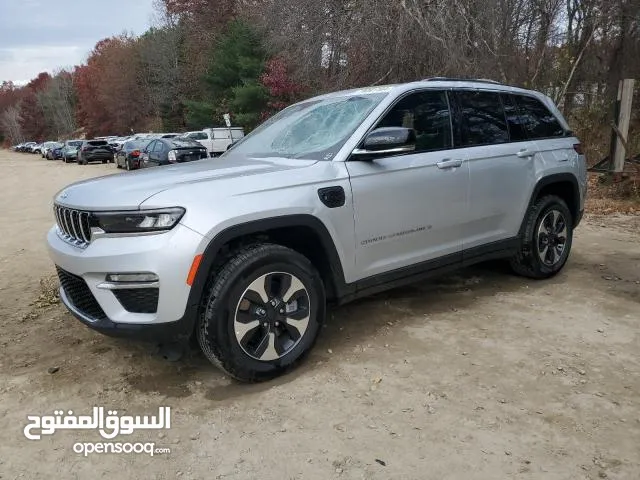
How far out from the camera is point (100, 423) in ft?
9.70

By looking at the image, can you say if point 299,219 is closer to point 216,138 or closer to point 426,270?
point 426,270

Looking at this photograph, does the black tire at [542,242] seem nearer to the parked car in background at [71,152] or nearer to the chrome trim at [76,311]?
the chrome trim at [76,311]

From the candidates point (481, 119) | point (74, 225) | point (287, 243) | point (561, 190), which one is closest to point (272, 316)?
point (287, 243)

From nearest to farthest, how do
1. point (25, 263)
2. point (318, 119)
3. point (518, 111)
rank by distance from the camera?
point (318, 119)
point (518, 111)
point (25, 263)

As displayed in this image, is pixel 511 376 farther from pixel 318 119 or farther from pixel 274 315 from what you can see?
pixel 318 119

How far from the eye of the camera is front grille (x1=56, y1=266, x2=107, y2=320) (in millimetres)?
3172

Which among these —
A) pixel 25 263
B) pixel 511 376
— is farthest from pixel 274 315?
pixel 25 263

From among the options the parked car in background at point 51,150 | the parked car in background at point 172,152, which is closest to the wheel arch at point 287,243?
the parked car in background at point 172,152

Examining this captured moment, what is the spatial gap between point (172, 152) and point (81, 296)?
13.7 metres

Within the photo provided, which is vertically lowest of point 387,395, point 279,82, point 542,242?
point 387,395

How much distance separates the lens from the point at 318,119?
4.10 metres

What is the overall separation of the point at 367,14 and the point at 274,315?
13375mm

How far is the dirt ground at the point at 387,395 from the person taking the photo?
2566 mm

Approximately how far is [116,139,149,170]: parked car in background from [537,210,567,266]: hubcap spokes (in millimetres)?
17960
